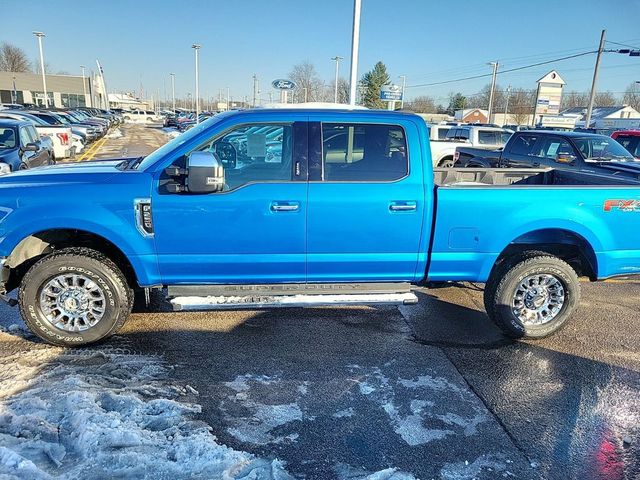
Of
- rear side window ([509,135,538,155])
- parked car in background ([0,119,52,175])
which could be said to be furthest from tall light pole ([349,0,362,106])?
parked car in background ([0,119,52,175])

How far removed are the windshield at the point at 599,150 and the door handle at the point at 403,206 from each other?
7.38m

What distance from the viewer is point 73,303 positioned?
13.7 feet

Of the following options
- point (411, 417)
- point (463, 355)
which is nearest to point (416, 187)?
point (463, 355)

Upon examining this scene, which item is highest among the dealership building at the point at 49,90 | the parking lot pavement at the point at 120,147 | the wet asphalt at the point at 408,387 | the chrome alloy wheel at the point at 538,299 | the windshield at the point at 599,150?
the dealership building at the point at 49,90

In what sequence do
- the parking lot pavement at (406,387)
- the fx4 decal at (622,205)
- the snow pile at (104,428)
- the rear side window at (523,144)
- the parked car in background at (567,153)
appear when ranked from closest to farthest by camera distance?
the snow pile at (104,428), the parking lot pavement at (406,387), the fx4 decal at (622,205), the parked car in background at (567,153), the rear side window at (523,144)

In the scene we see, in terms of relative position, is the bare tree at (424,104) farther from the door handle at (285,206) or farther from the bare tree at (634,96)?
the door handle at (285,206)

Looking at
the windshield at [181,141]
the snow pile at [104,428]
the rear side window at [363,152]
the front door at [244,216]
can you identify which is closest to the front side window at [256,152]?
the front door at [244,216]

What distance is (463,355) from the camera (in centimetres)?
438

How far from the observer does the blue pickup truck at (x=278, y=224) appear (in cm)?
403

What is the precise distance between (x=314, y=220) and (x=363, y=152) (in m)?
0.77

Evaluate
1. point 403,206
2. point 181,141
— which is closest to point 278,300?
point 403,206

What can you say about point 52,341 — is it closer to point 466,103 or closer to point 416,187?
point 416,187

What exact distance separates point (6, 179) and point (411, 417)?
12.7 ft

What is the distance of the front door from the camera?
4.07 metres
